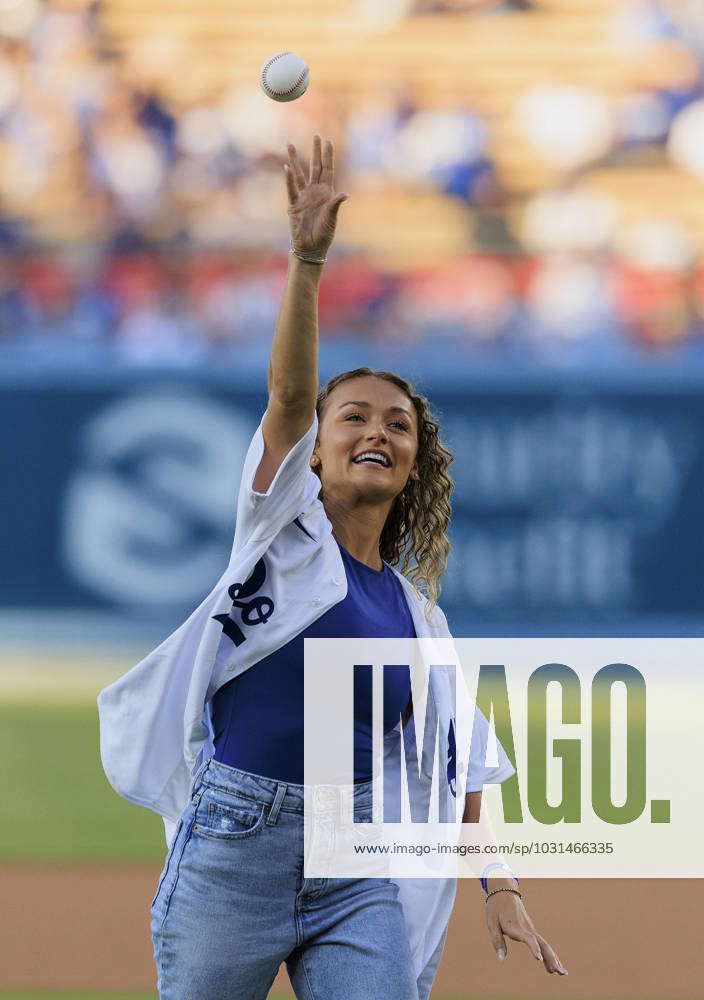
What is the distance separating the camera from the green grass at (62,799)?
7.02 m

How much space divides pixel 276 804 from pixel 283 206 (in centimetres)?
957

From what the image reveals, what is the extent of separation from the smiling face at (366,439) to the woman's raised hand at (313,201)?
0.45 m

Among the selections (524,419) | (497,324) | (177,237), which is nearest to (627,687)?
(524,419)

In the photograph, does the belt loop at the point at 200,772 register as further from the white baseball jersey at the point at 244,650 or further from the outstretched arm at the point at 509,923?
the outstretched arm at the point at 509,923

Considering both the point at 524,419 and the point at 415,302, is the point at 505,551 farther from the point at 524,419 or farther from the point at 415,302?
the point at 415,302

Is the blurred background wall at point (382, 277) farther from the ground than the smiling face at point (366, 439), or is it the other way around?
the blurred background wall at point (382, 277)

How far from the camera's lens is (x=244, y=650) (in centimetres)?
253

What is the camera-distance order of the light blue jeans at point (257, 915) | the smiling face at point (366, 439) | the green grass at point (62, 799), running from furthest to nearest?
the green grass at point (62, 799)
the smiling face at point (366, 439)
the light blue jeans at point (257, 915)

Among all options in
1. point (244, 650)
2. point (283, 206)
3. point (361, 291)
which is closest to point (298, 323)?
point (244, 650)

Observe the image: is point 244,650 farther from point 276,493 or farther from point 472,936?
point 472,936

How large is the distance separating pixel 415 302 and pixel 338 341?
0.74 meters

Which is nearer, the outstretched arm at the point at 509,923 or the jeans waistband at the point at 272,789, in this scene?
the jeans waistband at the point at 272,789

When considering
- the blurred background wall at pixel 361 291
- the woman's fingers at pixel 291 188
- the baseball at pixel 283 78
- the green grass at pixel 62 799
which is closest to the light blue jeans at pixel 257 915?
the woman's fingers at pixel 291 188

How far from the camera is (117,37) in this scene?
12016 mm
